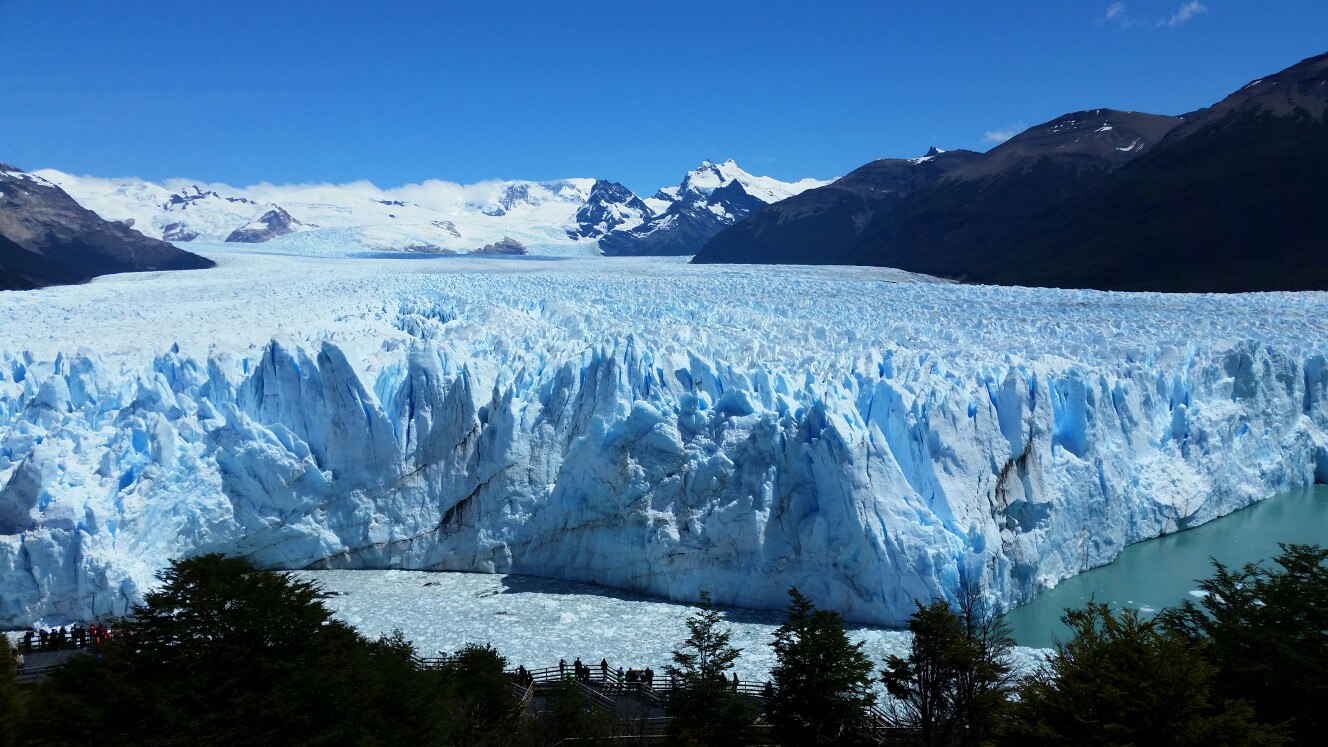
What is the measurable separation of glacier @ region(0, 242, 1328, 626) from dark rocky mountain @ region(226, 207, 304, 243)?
7701 centimetres

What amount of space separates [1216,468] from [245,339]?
62.7 feet

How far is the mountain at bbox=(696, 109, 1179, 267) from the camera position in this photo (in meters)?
62.1

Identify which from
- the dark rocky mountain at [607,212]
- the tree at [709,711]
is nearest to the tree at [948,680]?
the tree at [709,711]

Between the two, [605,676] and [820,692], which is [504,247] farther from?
[820,692]

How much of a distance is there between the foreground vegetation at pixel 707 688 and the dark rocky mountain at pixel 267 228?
90.9 metres

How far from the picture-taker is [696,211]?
11794cm

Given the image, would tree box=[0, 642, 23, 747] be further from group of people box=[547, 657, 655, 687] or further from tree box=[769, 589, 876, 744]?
tree box=[769, 589, 876, 744]

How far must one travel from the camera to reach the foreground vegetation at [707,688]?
5.99 m

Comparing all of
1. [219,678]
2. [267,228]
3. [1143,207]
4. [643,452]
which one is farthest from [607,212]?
[219,678]

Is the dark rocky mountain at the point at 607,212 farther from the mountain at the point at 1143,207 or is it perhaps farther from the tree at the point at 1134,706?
the tree at the point at 1134,706

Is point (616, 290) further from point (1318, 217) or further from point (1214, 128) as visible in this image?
point (1214, 128)

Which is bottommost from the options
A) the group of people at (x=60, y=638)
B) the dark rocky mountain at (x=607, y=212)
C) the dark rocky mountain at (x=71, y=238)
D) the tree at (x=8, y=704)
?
the group of people at (x=60, y=638)

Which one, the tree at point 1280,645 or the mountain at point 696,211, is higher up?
the mountain at point 696,211

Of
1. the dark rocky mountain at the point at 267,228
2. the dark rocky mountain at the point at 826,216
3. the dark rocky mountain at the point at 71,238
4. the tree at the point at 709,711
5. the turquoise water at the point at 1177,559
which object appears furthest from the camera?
the dark rocky mountain at the point at 267,228
